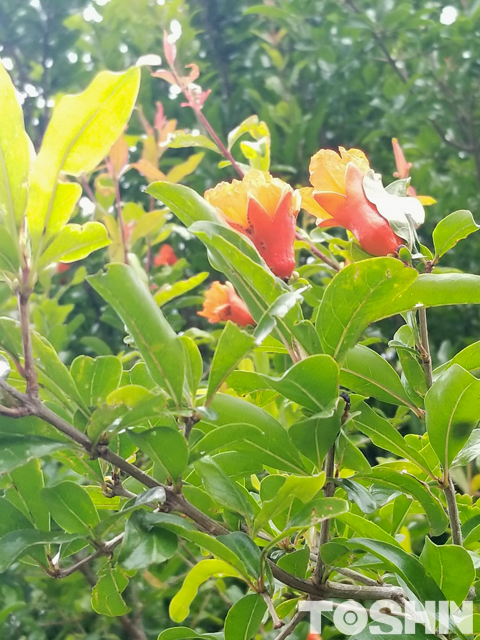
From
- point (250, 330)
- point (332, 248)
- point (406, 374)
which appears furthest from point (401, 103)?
point (406, 374)

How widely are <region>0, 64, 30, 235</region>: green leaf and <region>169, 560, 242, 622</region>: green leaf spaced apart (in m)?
0.29

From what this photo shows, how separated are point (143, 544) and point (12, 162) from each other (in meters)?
0.29

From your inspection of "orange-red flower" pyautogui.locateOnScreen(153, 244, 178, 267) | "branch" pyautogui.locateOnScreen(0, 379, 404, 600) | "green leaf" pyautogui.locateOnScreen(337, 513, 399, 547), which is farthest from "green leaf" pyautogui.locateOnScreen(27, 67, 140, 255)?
"orange-red flower" pyautogui.locateOnScreen(153, 244, 178, 267)

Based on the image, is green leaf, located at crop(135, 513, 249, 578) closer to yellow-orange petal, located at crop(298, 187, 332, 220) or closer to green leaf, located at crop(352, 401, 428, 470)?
green leaf, located at crop(352, 401, 428, 470)

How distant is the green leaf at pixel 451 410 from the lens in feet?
1.58

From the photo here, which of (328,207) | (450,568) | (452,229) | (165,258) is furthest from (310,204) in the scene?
(165,258)

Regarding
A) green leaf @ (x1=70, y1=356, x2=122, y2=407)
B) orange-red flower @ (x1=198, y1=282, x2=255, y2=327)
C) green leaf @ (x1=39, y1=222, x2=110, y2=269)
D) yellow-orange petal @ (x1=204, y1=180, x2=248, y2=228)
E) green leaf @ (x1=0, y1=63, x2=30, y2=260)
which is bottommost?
orange-red flower @ (x1=198, y1=282, x2=255, y2=327)

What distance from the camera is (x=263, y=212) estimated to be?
1.81 ft

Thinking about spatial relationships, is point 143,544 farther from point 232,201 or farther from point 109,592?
Answer: point 232,201

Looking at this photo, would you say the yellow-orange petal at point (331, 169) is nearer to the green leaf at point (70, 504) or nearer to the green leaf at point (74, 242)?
the green leaf at point (74, 242)

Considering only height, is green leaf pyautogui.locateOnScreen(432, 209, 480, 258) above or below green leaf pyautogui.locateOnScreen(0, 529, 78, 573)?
above

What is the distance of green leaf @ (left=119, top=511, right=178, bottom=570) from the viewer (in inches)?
16.1

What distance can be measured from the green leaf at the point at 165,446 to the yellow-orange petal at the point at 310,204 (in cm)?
28

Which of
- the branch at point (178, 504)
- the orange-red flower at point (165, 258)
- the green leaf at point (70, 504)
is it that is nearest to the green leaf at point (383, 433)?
the branch at point (178, 504)
